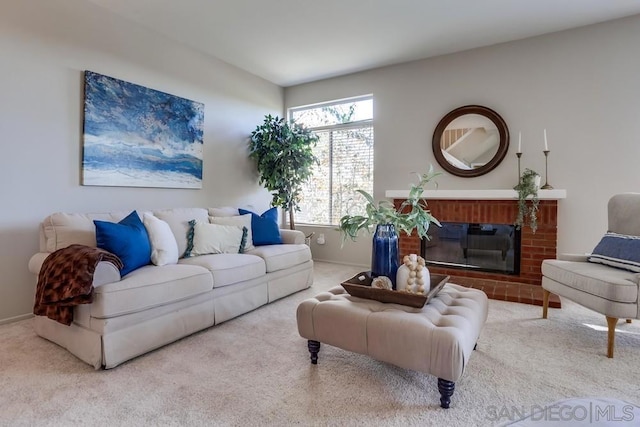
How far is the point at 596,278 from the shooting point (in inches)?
86.7

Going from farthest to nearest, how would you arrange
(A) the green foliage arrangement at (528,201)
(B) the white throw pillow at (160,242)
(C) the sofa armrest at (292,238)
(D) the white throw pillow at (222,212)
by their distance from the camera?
(C) the sofa armrest at (292,238)
(D) the white throw pillow at (222,212)
(A) the green foliage arrangement at (528,201)
(B) the white throw pillow at (160,242)

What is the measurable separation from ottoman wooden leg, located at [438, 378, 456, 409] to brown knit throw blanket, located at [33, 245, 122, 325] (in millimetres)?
1896

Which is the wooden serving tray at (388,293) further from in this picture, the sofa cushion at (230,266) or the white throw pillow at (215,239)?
the white throw pillow at (215,239)

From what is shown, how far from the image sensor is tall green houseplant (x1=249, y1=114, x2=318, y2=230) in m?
4.45

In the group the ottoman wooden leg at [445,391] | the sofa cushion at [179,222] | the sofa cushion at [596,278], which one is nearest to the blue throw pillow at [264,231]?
the sofa cushion at [179,222]

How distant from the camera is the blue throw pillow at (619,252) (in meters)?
2.30

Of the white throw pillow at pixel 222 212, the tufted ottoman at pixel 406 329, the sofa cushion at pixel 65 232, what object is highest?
the white throw pillow at pixel 222 212

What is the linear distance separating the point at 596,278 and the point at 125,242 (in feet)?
10.3

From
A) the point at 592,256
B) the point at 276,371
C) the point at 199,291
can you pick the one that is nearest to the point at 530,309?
the point at 592,256

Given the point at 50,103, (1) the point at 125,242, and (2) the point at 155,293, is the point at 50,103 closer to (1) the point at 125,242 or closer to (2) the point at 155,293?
(1) the point at 125,242

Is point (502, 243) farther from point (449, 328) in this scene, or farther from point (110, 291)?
point (110, 291)

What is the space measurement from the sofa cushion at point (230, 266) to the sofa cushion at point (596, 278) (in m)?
2.35

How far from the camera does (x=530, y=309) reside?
9.76 ft

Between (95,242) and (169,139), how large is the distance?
1592 mm
